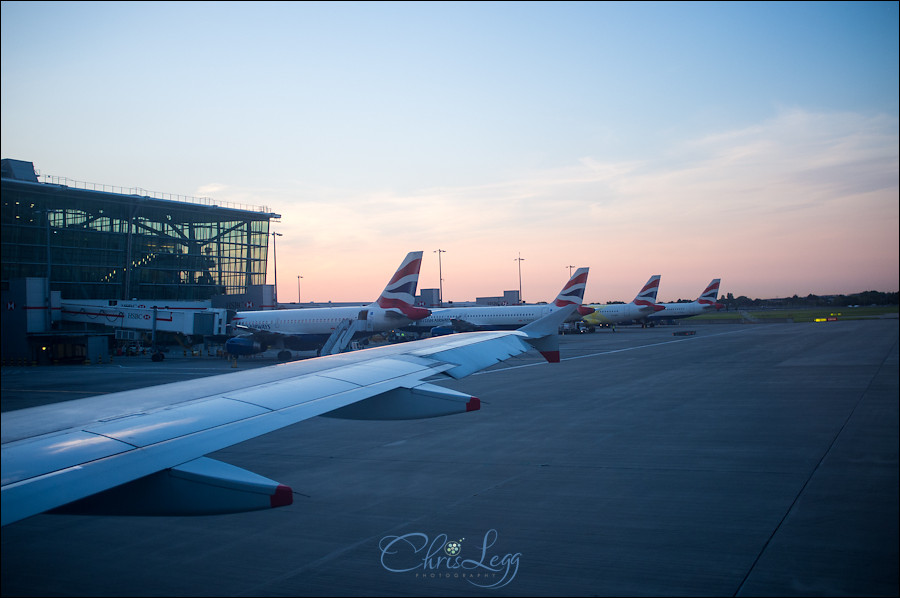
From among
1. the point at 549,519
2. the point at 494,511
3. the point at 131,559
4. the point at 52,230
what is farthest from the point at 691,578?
the point at 52,230

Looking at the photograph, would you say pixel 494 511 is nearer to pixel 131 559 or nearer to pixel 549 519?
pixel 549 519

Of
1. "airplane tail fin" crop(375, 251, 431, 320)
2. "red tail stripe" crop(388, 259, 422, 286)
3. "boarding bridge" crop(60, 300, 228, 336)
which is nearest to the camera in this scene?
"red tail stripe" crop(388, 259, 422, 286)

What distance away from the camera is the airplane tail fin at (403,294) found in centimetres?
3847

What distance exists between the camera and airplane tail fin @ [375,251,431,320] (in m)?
38.5

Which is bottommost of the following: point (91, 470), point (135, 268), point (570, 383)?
point (570, 383)

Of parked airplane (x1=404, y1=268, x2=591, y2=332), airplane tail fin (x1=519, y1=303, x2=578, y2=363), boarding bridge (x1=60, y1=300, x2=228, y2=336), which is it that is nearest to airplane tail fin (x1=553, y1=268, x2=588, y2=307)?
parked airplane (x1=404, y1=268, x2=591, y2=332)

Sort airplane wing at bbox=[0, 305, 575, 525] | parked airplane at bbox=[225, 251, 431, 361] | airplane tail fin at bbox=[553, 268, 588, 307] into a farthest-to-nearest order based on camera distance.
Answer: airplane tail fin at bbox=[553, 268, 588, 307] → parked airplane at bbox=[225, 251, 431, 361] → airplane wing at bbox=[0, 305, 575, 525]

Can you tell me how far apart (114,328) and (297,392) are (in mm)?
47990

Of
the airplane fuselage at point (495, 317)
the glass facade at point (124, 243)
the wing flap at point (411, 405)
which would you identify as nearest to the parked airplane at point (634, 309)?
the airplane fuselage at point (495, 317)

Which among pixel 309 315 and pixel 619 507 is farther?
pixel 309 315

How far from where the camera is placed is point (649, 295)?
64750 millimetres

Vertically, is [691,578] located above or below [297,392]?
below

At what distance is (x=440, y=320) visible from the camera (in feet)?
191

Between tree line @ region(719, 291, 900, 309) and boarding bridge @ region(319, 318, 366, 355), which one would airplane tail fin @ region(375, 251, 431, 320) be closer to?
boarding bridge @ region(319, 318, 366, 355)
